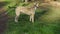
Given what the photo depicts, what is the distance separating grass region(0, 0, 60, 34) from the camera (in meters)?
8.17

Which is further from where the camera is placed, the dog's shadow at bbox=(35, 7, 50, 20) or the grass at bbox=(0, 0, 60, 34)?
the dog's shadow at bbox=(35, 7, 50, 20)

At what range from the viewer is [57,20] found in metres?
9.45

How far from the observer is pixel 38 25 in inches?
343

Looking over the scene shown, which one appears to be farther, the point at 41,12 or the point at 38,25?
the point at 41,12

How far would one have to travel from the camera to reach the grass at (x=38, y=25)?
817 cm

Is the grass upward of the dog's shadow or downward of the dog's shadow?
downward

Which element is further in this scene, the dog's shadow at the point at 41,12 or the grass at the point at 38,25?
the dog's shadow at the point at 41,12

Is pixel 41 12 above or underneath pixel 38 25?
above

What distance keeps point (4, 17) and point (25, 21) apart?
1.31 m

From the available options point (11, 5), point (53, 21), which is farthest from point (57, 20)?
point (11, 5)

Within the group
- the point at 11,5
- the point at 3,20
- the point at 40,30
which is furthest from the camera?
the point at 11,5

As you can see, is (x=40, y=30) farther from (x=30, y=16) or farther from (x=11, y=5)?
(x=11, y=5)

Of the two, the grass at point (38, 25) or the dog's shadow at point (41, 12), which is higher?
the dog's shadow at point (41, 12)

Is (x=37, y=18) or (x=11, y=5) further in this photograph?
(x=11, y=5)
